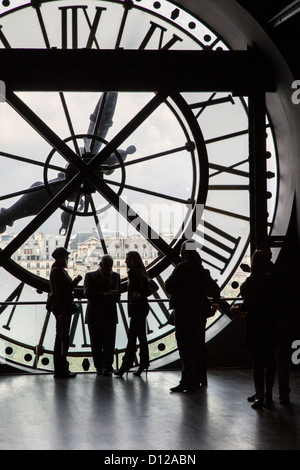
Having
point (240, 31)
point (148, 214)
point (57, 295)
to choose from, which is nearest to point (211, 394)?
point (57, 295)

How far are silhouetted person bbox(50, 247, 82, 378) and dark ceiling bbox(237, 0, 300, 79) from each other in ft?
7.17

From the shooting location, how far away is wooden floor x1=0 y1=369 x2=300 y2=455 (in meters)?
3.22

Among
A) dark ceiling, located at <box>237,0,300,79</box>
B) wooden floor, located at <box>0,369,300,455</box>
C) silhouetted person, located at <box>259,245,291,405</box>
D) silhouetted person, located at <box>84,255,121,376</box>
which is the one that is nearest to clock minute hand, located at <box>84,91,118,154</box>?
silhouetted person, located at <box>84,255,121,376</box>

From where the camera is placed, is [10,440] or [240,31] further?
[240,31]

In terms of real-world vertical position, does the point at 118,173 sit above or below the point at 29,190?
above

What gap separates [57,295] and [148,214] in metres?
1.18

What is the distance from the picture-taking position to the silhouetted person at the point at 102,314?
5.27m

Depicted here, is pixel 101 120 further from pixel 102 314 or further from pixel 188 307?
pixel 188 307

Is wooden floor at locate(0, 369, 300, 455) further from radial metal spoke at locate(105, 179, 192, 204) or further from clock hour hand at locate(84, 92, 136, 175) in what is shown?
clock hour hand at locate(84, 92, 136, 175)

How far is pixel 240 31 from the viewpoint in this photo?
5375mm

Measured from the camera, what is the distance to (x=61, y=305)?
5172mm

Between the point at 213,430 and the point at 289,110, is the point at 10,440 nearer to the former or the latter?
the point at 213,430

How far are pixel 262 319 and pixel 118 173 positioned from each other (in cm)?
235

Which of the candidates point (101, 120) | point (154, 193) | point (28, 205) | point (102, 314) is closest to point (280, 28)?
point (101, 120)
